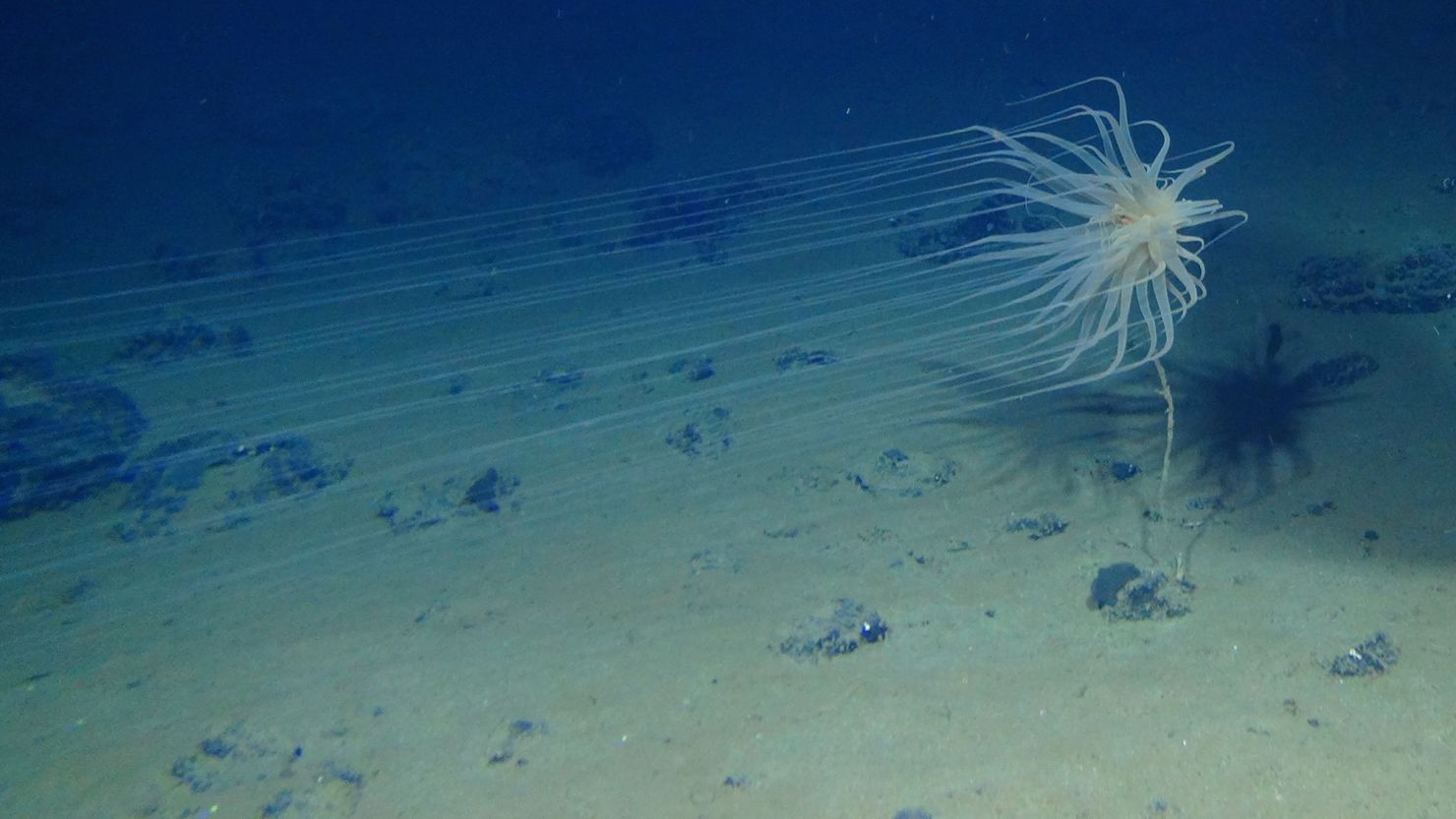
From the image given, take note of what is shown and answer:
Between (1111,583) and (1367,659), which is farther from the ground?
(1111,583)

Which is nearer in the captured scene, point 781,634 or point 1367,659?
point 1367,659

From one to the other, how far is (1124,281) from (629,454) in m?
5.68

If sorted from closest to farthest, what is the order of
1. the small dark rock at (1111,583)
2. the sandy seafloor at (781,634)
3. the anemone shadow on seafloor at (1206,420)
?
1. the sandy seafloor at (781,634)
2. the small dark rock at (1111,583)
3. the anemone shadow on seafloor at (1206,420)

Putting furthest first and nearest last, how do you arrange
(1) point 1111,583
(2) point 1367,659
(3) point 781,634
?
(3) point 781,634
(1) point 1111,583
(2) point 1367,659

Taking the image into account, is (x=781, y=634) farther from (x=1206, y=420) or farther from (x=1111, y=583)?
(x=1206, y=420)

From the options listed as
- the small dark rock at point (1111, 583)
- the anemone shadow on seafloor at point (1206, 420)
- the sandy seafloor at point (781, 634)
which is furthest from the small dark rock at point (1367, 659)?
the anemone shadow on seafloor at point (1206, 420)

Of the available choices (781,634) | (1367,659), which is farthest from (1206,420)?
(781,634)

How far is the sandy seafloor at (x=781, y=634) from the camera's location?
4.11 metres

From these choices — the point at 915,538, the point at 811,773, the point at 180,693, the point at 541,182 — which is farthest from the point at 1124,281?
the point at 541,182

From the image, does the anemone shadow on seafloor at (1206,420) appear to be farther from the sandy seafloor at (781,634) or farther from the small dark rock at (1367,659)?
the small dark rock at (1367,659)

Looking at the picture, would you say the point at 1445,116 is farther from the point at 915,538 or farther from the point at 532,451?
the point at 532,451

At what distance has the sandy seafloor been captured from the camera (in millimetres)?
4105

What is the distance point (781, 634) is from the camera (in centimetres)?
552

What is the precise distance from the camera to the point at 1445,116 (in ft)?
51.7
